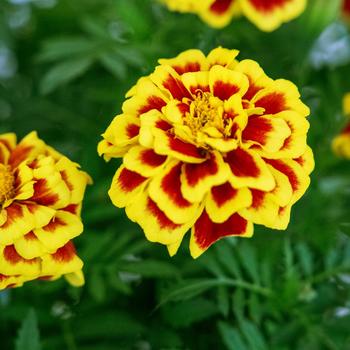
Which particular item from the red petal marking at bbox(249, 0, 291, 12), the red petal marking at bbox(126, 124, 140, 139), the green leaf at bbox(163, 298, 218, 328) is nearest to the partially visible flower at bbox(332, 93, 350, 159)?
the red petal marking at bbox(249, 0, 291, 12)

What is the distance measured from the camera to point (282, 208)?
0.64 m

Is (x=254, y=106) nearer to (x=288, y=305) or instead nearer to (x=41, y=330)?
(x=288, y=305)

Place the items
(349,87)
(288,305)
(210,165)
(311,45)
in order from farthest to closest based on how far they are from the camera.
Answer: (349,87)
(311,45)
(288,305)
(210,165)

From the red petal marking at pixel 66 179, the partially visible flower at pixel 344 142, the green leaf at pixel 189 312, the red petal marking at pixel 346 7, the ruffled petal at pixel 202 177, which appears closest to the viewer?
the ruffled petal at pixel 202 177

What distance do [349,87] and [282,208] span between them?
20.5 inches

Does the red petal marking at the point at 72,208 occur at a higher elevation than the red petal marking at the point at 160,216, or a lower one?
lower

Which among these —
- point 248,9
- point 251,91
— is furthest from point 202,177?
point 248,9

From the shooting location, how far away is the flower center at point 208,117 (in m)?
0.64

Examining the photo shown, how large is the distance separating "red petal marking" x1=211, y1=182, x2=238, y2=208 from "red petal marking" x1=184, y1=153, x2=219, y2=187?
0.02m

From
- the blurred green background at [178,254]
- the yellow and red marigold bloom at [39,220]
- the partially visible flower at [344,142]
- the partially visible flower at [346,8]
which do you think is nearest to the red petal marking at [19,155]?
the yellow and red marigold bloom at [39,220]

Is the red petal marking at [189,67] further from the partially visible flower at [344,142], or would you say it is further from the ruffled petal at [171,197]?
the partially visible flower at [344,142]

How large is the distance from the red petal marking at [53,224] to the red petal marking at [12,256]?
0.03m

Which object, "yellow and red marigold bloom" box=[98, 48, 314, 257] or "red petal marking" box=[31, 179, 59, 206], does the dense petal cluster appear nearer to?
"yellow and red marigold bloom" box=[98, 48, 314, 257]

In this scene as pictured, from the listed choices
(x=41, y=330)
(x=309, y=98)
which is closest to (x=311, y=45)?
(x=309, y=98)
